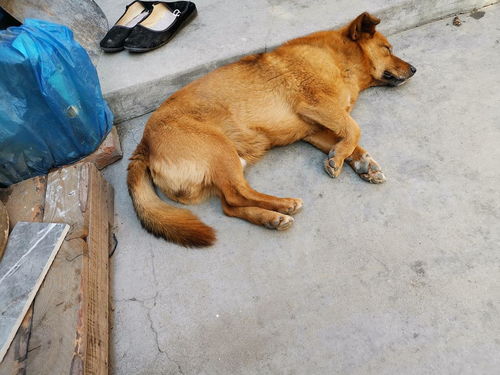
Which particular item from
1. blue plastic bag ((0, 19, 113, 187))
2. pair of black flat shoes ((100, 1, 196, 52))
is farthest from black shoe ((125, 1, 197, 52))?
blue plastic bag ((0, 19, 113, 187))

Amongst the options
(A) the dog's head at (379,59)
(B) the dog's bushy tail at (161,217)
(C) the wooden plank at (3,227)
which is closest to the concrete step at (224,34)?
(A) the dog's head at (379,59)

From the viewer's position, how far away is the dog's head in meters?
3.25

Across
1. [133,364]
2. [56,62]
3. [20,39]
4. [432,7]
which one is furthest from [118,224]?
[432,7]

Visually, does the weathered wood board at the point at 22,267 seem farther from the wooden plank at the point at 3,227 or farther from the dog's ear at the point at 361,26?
the dog's ear at the point at 361,26

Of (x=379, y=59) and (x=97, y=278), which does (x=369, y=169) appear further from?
(x=97, y=278)

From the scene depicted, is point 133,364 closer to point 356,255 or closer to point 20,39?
point 356,255

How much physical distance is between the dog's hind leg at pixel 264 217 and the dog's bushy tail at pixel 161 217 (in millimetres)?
257

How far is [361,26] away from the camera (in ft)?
10.5

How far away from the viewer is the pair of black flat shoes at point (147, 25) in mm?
3623

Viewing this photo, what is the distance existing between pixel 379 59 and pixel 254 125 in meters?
1.42

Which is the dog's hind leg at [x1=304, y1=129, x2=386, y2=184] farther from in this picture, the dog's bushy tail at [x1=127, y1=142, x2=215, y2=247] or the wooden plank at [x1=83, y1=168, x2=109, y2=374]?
the wooden plank at [x1=83, y1=168, x2=109, y2=374]

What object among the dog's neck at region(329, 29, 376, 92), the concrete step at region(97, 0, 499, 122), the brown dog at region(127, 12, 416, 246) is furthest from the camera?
the concrete step at region(97, 0, 499, 122)

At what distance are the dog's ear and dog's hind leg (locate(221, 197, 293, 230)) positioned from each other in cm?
189

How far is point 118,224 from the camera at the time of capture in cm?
277
